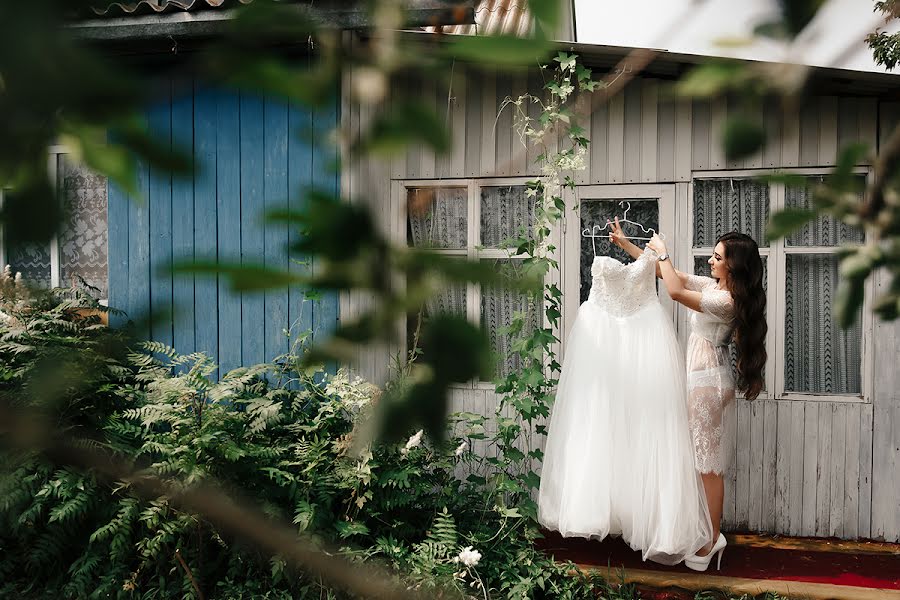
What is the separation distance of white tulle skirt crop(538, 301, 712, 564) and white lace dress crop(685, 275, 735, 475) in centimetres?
6

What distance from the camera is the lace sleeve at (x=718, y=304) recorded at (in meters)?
3.52

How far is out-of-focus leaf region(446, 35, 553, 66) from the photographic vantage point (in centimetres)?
35

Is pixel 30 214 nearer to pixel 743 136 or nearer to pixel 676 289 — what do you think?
pixel 743 136

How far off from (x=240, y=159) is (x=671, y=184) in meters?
2.82

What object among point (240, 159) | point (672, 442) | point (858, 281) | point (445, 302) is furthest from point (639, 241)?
point (445, 302)

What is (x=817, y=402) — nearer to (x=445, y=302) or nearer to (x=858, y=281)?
(x=858, y=281)

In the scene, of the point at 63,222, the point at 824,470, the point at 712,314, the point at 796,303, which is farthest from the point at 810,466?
the point at 63,222

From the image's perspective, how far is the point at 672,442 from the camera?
3.52 m

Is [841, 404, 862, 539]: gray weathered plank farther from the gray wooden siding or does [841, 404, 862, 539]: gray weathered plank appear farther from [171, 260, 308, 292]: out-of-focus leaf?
[171, 260, 308, 292]: out-of-focus leaf

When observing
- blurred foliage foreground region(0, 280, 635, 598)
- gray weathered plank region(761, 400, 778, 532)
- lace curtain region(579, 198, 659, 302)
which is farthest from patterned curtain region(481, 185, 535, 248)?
gray weathered plank region(761, 400, 778, 532)

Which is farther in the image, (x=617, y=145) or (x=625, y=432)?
(x=617, y=145)

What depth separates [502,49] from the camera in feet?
1.18

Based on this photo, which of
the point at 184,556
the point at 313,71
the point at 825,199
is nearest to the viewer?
the point at 313,71

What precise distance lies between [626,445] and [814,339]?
1.55 m
